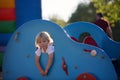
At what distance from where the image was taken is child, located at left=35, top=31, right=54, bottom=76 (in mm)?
5285

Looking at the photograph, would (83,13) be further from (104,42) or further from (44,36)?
(44,36)

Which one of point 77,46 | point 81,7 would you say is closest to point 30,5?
point 77,46

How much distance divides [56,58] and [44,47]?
0.25m

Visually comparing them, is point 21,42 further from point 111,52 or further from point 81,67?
point 111,52

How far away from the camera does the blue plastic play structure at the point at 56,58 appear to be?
5.14 meters

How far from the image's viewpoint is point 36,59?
539 cm

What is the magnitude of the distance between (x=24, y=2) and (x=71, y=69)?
2131 mm

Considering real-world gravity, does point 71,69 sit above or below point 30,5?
below

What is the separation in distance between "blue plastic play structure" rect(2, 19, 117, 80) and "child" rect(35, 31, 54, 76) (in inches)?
2.7

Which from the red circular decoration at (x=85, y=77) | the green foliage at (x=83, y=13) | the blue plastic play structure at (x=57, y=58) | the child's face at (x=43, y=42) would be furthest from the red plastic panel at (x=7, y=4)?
the green foliage at (x=83, y=13)

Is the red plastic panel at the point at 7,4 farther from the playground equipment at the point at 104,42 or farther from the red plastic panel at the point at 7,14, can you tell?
the playground equipment at the point at 104,42

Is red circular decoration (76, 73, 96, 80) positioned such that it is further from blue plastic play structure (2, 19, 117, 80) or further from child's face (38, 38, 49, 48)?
child's face (38, 38, 49, 48)

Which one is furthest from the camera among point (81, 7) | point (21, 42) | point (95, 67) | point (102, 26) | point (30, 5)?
point (81, 7)

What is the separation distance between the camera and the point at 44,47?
210 inches
